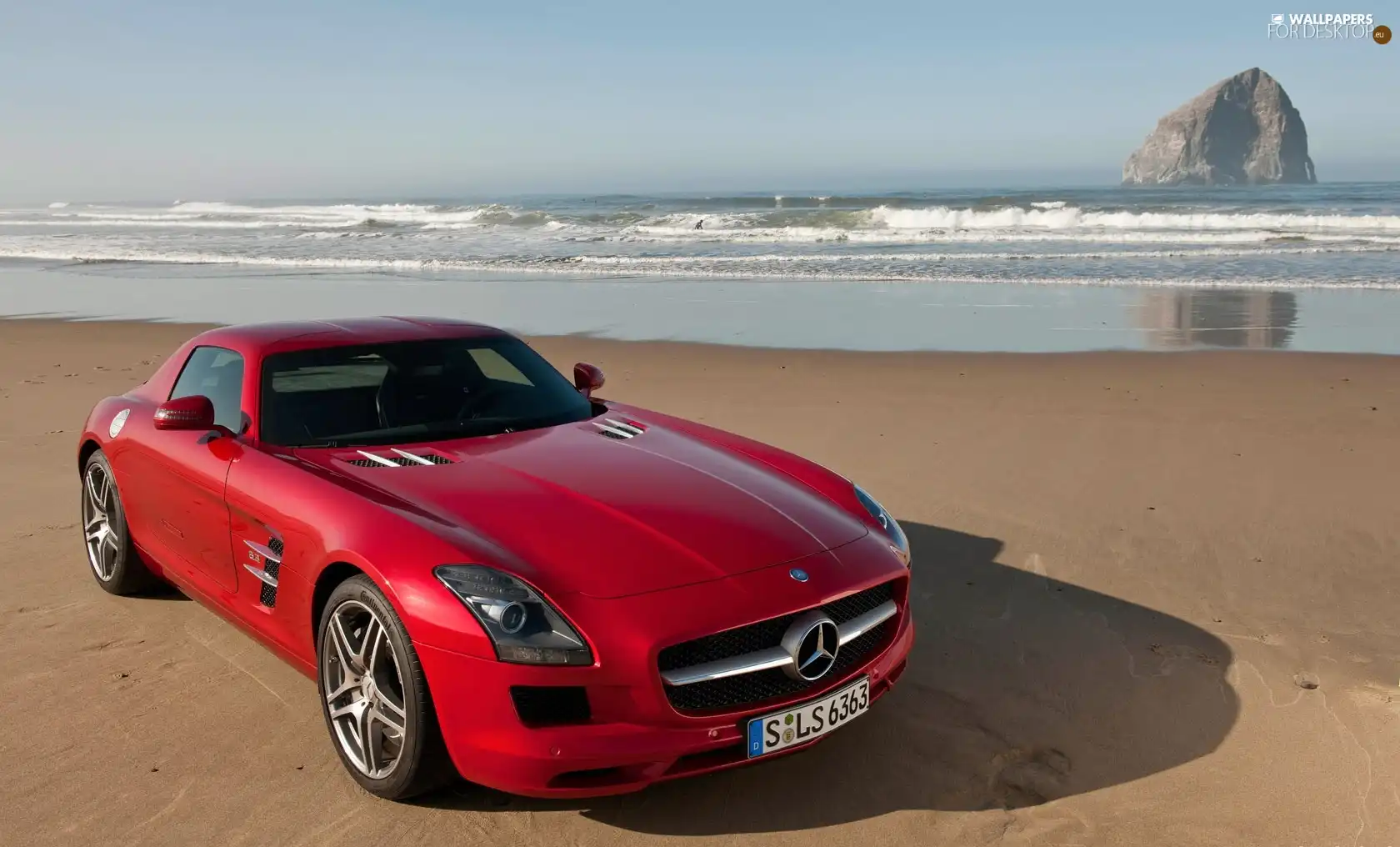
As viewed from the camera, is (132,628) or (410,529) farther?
(132,628)

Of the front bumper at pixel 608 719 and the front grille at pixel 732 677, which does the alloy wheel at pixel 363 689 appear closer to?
the front bumper at pixel 608 719

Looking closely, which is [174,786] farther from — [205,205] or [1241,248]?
[205,205]

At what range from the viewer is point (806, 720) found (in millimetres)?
3199

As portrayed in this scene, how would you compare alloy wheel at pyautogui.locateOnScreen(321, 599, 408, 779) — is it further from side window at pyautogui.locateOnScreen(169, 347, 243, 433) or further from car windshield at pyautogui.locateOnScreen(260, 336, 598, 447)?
side window at pyautogui.locateOnScreen(169, 347, 243, 433)

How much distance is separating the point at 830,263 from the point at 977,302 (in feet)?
26.3

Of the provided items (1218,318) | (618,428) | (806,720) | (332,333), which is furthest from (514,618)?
(1218,318)

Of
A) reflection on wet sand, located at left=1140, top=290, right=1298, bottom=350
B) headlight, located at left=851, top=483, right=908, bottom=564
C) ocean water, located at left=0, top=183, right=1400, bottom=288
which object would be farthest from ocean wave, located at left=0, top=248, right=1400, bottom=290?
headlight, located at left=851, top=483, right=908, bottom=564

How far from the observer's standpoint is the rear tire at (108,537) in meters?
5.01

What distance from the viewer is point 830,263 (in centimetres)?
2489

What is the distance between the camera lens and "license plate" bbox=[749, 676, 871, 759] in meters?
3.12

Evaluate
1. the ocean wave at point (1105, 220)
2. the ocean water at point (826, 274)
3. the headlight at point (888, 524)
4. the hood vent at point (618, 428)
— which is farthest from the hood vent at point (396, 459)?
the ocean wave at point (1105, 220)

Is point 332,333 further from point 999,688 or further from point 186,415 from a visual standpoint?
point 999,688

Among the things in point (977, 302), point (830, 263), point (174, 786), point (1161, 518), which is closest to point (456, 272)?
point (830, 263)

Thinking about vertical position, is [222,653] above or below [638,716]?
below
